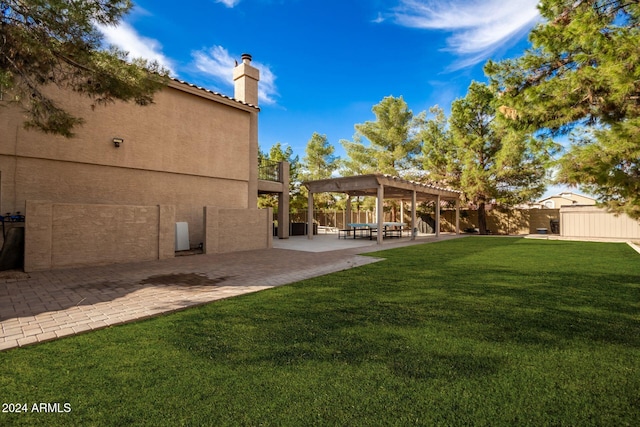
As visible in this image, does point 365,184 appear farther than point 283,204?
Answer: No

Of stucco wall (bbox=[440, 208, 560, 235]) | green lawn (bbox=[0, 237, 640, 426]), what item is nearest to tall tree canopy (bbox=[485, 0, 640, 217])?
green lawn (bbox=[0, 237, 640, 426])

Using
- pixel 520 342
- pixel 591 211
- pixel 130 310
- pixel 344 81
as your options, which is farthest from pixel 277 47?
pixel 591 211

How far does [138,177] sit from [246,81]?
6885mm

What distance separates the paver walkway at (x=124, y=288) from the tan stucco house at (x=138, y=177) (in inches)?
33.8

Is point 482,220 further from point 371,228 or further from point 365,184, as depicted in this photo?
point 365,184

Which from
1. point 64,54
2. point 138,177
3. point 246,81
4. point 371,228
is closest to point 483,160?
point 371,228

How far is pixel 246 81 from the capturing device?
14.4 m

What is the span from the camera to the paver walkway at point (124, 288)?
3818 mm

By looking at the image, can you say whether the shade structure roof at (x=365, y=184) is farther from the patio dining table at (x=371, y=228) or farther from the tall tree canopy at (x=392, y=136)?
the tall tree canopy at (x=392, y=136)

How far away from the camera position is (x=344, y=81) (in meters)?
24.2

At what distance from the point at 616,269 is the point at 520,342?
21.4 ft

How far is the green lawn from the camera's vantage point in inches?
80.1

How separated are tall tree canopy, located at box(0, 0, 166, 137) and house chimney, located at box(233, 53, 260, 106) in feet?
27.9

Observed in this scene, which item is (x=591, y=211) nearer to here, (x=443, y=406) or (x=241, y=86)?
(x=241, y=86)
